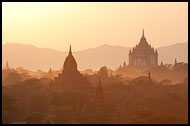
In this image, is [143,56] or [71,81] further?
[143,56]

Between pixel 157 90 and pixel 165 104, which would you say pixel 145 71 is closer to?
pixel 157 90

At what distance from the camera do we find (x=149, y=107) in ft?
226

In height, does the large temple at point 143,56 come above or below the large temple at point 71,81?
above

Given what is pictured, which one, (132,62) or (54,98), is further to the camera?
(132,62)

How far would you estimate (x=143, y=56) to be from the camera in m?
160

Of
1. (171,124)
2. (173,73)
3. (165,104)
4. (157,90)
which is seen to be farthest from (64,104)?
(173,73)

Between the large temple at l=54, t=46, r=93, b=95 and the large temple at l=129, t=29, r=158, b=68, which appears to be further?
the large temple at l=129, t=29, r=158, b=68

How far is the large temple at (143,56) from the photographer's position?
16000cm

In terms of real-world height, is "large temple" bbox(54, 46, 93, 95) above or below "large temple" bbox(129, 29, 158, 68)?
below

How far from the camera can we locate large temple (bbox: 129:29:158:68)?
525 ft

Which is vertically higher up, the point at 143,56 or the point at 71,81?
the point at 143,56

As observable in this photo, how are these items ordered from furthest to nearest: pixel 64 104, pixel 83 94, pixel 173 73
Result: pixel 173 73 < pixel 83 94 < pixel 64 104

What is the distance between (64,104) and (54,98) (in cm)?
152

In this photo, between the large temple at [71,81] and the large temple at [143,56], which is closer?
the large temple at [71,81]
